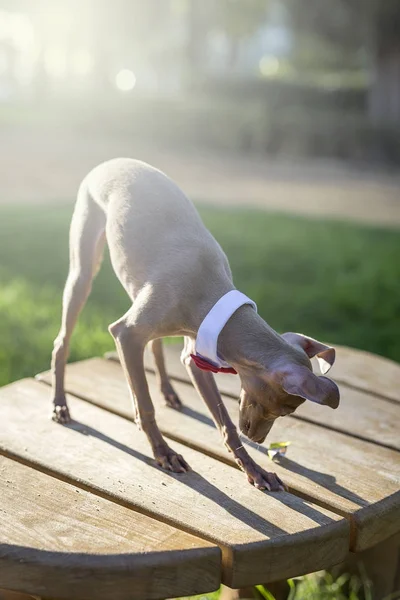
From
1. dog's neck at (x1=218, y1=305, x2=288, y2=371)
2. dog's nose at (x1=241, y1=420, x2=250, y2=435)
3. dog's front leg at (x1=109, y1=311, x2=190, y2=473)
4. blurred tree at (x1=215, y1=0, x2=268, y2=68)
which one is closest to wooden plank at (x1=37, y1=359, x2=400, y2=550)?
dog's front leg at (x1=109, y1=311, x2=190, y2=473)

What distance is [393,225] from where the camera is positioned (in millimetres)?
10898

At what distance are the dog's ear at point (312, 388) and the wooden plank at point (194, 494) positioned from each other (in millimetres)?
472

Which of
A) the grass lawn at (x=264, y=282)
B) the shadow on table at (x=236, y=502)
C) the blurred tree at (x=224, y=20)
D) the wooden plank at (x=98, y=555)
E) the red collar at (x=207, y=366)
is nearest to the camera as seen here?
the wooden plank at (x=98, y=555)

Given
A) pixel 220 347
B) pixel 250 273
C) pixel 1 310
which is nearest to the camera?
pixel 220 347

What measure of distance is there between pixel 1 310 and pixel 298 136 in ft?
41.5

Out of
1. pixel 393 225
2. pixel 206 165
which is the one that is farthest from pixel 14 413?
pixel 206 165

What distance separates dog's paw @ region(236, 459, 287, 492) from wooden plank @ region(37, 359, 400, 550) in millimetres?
68

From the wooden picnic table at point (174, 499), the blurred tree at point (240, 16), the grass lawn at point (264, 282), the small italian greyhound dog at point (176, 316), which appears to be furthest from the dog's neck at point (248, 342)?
the blurred tree at point (240, 16)

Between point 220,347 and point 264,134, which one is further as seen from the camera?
point 264,134

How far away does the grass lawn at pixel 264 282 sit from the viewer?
234 inches

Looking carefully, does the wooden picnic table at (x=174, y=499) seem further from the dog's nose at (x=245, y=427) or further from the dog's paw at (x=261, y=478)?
the dog's nose at (x=245, y=427)

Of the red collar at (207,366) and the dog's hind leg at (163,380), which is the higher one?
the red collar at (207,366)

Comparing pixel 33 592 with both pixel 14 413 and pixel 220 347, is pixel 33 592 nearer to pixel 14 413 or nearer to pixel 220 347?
pixel 220 347

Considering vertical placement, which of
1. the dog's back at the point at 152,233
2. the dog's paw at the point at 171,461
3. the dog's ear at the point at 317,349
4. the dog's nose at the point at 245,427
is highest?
the dog's back at the point at 152,233
